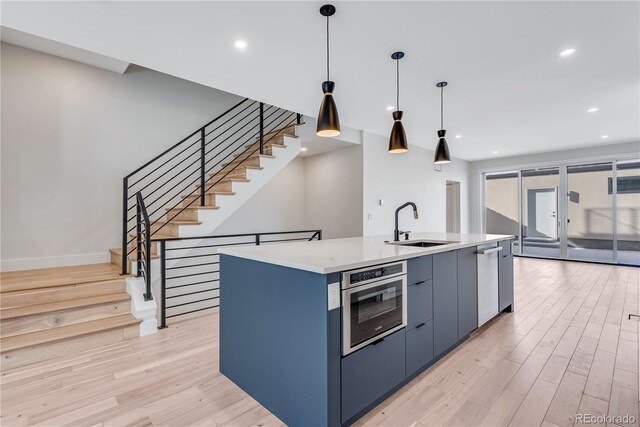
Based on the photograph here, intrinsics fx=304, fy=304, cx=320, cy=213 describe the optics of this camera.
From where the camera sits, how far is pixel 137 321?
282 centimetres

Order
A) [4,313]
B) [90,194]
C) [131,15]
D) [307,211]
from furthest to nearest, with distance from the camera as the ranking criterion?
[307,211] → [90,194] → [4,313] → [131,15]

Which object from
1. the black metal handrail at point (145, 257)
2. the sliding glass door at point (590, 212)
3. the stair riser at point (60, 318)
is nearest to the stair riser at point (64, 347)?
the stair riser at point (60, 318)

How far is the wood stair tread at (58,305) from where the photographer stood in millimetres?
2461

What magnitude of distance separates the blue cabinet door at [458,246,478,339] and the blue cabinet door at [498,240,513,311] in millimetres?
652

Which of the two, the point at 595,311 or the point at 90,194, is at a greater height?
the point at 90,194

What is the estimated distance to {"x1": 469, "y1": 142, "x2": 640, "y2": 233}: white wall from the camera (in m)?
6.37

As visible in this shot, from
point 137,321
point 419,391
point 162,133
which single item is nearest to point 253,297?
point 419,391

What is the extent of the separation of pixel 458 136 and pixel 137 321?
5.76 meters

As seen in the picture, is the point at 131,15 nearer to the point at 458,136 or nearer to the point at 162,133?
the point at 162,133

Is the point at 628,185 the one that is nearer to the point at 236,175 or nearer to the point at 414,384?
the point at 414,384

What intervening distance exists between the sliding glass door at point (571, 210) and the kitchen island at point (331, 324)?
21.5 feet

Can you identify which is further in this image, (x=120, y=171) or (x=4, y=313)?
(x=120, y=171)

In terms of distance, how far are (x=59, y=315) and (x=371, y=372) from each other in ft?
8.82

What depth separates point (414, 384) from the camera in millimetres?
2018
